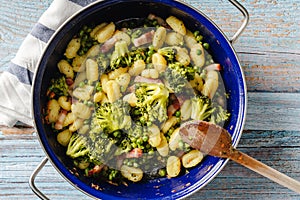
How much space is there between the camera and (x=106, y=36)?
194cm

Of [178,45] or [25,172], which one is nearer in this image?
[178,45]

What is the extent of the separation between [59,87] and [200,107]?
0.64 metres

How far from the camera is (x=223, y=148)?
1.78 metres

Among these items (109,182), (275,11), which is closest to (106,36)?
(109,182)

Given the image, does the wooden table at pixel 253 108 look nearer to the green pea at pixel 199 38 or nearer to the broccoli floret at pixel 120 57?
the green pea at pixel 199 38

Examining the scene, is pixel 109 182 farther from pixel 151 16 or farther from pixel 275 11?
pixel 275 11

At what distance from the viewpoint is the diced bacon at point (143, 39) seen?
6.36 feet

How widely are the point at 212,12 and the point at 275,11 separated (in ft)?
1.03

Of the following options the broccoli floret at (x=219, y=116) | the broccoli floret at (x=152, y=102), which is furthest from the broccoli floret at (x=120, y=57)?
the broccoli floret at (x=219, y=116)

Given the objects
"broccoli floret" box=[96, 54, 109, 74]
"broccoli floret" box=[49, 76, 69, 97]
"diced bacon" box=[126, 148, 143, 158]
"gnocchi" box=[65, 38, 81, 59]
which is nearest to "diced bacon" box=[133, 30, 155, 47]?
"broccoli floret" box=[96, 54, 109, 74]

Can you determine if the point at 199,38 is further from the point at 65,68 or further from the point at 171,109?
the point at 65,68

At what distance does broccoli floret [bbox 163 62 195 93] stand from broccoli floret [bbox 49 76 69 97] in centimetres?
46

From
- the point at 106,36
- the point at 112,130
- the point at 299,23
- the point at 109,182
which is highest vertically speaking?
the point at 106,36

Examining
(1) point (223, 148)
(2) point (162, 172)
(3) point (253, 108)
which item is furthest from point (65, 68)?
(3) point (253, 108)
